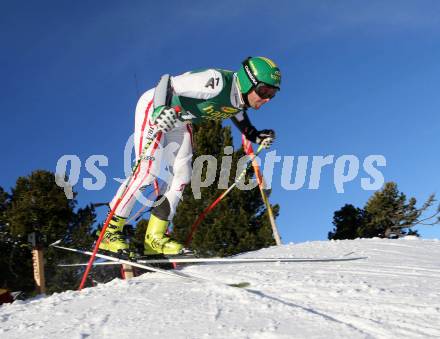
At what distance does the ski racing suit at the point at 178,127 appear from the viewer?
4500 mm

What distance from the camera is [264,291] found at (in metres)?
3.35

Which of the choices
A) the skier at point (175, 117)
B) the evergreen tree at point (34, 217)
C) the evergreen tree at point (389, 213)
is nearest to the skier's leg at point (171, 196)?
the skier at point (175, 117)

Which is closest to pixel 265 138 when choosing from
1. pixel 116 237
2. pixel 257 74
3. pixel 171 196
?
pixel 257 74

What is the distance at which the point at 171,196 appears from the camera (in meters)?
4.79

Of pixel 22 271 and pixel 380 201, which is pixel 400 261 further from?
pixel 380 201

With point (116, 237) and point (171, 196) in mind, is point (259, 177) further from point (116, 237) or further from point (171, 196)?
point (116, 237)

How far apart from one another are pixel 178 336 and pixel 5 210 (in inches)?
802

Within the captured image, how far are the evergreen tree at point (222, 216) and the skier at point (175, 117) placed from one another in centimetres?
1248

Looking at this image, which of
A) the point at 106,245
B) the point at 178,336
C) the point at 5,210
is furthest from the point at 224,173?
the point at 178,336

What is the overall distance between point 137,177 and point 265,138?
169cm

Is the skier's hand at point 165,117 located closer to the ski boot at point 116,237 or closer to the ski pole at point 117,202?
the ski pole at point 117,202

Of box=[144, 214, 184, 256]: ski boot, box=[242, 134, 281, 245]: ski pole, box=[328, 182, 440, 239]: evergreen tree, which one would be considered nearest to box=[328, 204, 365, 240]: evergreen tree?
box=[328, 182, 440, 239]: evergreen tree

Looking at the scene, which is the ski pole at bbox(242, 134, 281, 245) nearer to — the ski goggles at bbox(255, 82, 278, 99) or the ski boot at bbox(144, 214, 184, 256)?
the ski goggles at bbox(255, 82, 278, 99)

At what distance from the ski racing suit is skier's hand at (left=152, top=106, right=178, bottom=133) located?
0.12 m
